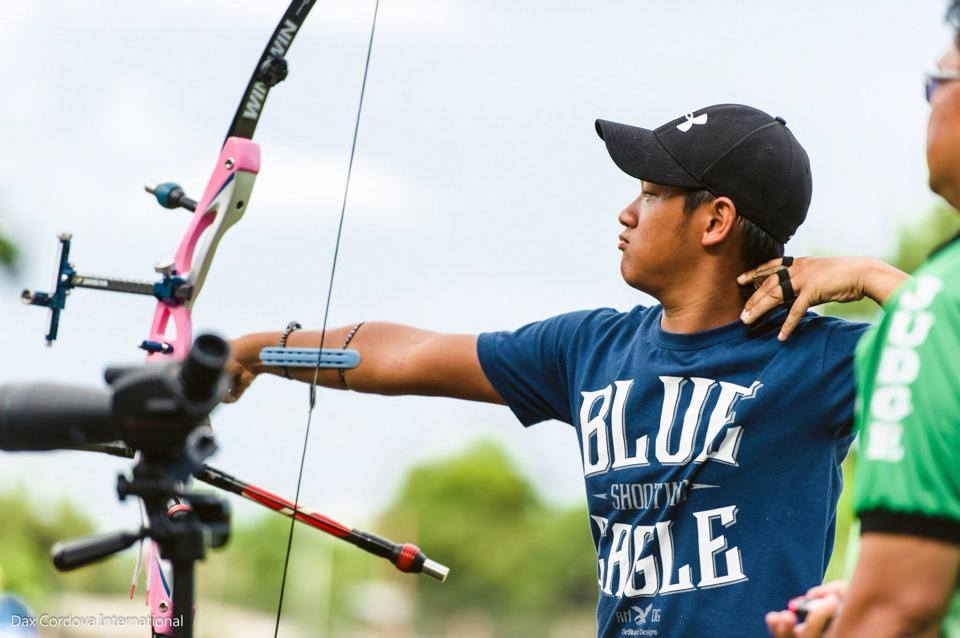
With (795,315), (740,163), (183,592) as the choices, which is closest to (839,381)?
(795,315)

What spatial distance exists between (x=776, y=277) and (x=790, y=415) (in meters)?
0.36

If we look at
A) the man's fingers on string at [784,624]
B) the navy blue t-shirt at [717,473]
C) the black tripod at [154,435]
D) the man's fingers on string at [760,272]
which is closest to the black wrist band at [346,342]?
the navy blue t-shirt at [717,473]

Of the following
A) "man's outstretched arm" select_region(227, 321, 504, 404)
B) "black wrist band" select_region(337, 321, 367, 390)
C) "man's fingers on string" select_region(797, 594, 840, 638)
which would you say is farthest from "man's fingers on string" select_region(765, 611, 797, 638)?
"black wrist band" select_region(337, 321, 367, 390)

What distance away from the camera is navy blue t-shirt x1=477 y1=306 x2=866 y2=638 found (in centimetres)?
282

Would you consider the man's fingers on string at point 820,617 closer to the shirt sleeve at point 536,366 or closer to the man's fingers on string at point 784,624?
the man's fingers on string at point 784,624

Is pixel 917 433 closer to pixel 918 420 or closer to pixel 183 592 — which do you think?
pixel 918 420

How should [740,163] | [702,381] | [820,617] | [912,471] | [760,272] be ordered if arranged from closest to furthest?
[912,471], [820,617], [702,381], [760,272], [740,163]

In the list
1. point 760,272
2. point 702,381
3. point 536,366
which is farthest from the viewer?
point 536,366

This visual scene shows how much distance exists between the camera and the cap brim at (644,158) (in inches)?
127

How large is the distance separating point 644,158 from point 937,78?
1.45 metres

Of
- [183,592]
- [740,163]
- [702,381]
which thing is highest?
[740,163]

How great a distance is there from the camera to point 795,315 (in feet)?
9.57

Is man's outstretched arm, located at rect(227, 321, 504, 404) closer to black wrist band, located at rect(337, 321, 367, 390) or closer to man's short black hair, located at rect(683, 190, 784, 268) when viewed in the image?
black wrist band, located at rect(337, 321, 367, 390)

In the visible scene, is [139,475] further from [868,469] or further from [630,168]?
[630,168]
